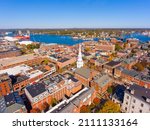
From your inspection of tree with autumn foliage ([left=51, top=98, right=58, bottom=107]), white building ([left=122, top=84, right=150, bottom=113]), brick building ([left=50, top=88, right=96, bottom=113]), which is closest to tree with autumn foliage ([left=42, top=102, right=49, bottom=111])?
tree with autumn foliage ([left=51, top=98, right=58, bottom=107])

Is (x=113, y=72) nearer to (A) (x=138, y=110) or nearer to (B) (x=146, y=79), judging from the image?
(B) (x=146, y=79)

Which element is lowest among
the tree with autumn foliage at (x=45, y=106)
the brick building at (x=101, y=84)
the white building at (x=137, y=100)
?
the tree with autumn foliage at (x=45, y=106)

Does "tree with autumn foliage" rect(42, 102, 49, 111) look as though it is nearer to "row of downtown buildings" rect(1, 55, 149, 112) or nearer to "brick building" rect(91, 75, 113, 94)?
"row of downtown buildings" rect(1, 55, 149, 112)

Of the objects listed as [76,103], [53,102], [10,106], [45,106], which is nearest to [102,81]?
[76,103]

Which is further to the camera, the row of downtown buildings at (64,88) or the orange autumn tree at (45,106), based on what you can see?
the orange autumn tree at (45,106)

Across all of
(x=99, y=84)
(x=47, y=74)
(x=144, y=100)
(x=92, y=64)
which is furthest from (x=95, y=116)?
(x=92, y=64)

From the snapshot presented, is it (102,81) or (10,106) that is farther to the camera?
(102,81)

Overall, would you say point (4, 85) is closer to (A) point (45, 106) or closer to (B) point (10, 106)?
(B) point (10, 106)

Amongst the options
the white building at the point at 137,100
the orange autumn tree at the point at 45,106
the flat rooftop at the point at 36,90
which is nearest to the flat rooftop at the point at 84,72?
the flat rooftop at the point at 36,90

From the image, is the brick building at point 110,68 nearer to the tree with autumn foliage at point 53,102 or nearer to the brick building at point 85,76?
the brick building at point 85,76
